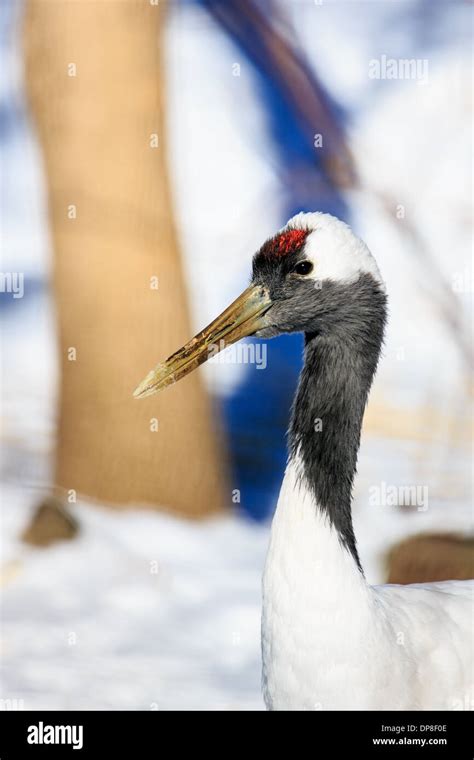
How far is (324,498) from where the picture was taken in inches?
53.7

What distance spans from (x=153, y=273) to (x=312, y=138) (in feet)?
1.42

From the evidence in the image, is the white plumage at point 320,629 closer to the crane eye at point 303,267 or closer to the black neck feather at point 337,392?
the black neck feather at point 337,392

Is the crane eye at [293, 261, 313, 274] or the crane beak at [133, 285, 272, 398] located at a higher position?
the crane eye at [293, 261, 313, 274]

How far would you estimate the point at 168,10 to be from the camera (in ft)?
6.70

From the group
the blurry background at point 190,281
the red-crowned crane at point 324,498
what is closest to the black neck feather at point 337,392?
the red-crowned crane at point 324,498

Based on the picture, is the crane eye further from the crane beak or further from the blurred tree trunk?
the blurred tree trunk

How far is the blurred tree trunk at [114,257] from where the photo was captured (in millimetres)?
2053

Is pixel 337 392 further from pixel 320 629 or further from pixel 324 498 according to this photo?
pixel 320 629

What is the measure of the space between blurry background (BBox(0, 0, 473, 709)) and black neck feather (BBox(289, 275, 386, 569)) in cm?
68

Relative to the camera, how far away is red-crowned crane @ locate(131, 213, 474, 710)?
135 cm

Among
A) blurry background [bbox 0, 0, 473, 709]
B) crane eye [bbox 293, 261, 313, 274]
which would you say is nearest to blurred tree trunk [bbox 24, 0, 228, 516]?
blurry background [bbox 0, 0, 473, 709]

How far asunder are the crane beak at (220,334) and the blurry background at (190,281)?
0.65 m

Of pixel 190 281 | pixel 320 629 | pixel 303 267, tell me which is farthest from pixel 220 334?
pixel 190 281
